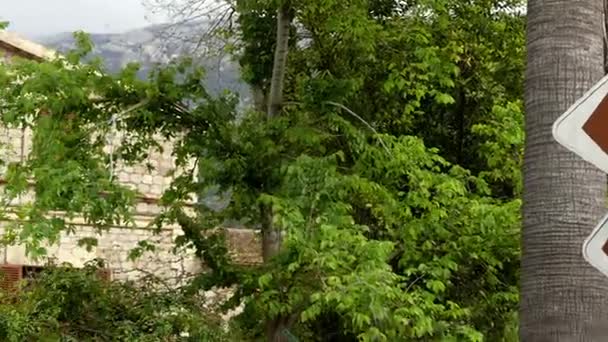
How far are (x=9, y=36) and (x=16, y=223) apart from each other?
853 centimetres

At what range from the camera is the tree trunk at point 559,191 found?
16.5ft

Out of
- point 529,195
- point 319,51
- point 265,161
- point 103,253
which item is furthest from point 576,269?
point 103,253

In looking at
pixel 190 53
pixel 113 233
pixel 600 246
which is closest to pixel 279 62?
pixel 190 53

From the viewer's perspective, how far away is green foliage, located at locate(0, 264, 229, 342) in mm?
11039

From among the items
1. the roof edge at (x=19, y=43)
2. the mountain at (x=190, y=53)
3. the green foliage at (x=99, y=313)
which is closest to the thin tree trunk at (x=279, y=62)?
the mountain at (x=190, y=53)

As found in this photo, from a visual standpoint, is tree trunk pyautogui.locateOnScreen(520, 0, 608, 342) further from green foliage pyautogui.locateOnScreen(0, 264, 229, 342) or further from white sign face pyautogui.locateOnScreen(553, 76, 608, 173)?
green foliage pyautogui.locateOnScreen(0, 264, 229, 342)

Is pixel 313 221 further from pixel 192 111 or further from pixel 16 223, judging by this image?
pixel 16 223

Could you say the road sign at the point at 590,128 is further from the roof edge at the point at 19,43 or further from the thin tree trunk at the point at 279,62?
the roof edge at the point at 19,43

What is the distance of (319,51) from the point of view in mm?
13133

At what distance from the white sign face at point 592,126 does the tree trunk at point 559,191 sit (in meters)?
1.83

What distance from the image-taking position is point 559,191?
5.18 meters

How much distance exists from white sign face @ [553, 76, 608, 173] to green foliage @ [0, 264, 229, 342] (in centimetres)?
803

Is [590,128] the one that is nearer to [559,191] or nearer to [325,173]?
[559,191]

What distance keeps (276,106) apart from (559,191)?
6.94 m
